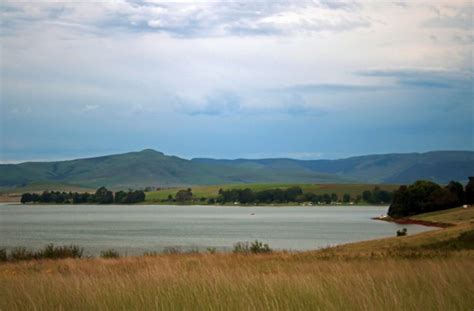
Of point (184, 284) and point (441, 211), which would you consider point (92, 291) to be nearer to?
point (184, 284)

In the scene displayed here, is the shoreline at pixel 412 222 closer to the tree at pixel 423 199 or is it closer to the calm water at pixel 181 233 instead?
the tree at pixel 423 199

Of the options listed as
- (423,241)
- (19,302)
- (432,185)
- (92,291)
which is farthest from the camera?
(432,185)

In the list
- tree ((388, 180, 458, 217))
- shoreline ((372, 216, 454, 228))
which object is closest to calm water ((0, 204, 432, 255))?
shoreline ((372, 216, 454, 228))

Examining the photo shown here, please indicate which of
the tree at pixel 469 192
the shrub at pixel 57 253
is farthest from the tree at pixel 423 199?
the shrub at pixel 57 253

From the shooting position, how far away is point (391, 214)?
123 metres

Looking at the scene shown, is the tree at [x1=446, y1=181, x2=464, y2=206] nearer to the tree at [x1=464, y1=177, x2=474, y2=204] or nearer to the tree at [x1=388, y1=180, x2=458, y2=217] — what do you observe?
the tree at [x1=388, y1=180, x2=458, y2=217]

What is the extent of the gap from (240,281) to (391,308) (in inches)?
107

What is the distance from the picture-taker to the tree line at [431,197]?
11181cm

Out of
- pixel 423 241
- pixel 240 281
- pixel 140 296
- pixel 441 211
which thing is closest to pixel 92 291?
pixel 140 296

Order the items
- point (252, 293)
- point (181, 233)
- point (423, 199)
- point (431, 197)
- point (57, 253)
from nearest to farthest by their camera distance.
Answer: point (252, 293), point (57, 253), point (181, 233), point (431, 197), point (423, 199)

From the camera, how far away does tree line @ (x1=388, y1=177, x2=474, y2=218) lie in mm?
111812

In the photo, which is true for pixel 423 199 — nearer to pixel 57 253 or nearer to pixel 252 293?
pixel 57 253

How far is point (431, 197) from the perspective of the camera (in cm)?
11325

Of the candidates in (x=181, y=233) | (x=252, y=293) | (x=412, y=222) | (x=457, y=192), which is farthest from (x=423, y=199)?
(x=252, y=293)
